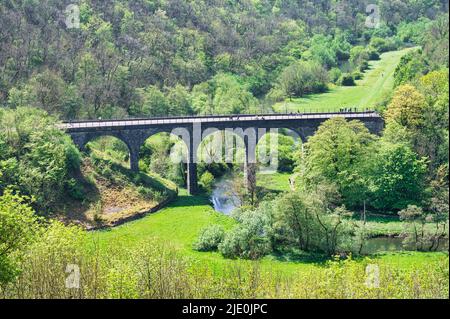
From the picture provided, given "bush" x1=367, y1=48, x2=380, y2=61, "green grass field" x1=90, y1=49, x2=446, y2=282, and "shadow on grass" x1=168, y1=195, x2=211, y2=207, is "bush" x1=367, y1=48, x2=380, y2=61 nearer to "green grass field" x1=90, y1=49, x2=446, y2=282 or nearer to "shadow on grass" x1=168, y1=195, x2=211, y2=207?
"green grass field" x1=90, y1=49, x2=446, y2=282

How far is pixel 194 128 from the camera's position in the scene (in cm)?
7369

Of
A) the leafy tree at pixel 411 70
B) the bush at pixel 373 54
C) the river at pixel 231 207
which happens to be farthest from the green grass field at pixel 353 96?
the river at pixel 231 207

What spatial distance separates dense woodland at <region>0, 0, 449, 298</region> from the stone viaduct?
2673 millimetres

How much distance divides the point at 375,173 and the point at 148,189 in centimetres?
2350

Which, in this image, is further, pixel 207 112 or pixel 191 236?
pixel 207 112

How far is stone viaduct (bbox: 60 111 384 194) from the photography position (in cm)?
7094

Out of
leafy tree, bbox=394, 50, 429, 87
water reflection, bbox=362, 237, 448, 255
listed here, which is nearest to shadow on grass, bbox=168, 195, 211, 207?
water reflection, bbox=362, 237, 448, 255

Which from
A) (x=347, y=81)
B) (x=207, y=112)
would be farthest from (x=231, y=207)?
(x=347, y=81)

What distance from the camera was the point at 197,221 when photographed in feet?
209

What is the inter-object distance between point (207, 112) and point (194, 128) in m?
26.2

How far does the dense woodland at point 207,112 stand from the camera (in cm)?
3569

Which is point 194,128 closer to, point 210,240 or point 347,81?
point 210,240

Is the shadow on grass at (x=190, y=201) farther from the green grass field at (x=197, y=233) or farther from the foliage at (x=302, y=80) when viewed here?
the foliage at (x=302, y=80)
